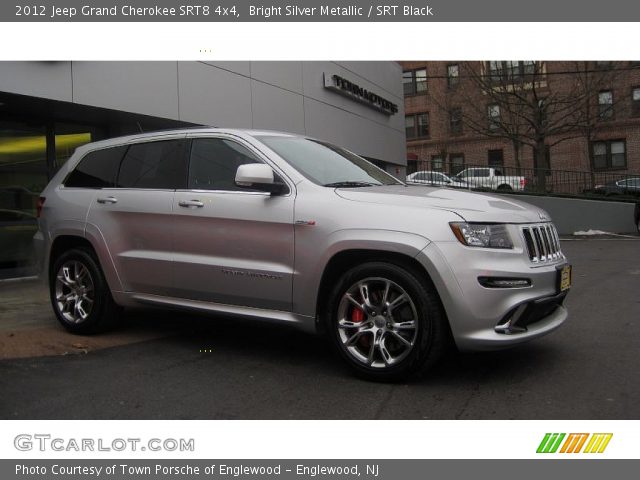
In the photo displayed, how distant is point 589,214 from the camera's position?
19.4 meters

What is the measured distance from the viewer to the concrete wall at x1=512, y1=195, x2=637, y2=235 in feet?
61.6

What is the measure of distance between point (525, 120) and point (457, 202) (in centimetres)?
2514

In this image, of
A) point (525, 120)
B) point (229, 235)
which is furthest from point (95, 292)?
point (525, 120)

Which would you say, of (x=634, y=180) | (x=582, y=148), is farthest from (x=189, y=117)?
(x=582, y=148)

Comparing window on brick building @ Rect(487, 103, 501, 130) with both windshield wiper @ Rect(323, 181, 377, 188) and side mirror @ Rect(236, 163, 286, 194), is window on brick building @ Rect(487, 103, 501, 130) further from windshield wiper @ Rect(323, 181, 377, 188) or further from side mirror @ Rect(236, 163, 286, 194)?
side mirror @ Rect(236, 163, 286, 194)

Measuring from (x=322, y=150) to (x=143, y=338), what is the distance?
7.89 feet

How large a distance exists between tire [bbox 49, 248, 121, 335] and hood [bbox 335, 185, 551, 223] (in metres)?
2.50

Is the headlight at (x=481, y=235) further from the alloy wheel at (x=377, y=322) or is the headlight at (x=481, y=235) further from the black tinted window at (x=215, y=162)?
the black tinted window at (x=215, y=162)

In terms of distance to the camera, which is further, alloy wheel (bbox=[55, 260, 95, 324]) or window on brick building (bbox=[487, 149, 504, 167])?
window on brick building (bbox=[487, 149, 504, 167])

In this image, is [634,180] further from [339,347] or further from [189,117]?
[339,347]

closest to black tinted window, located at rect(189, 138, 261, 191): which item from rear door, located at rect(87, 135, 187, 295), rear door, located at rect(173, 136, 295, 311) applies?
rear door, located at rect(173, 136, 295, 311)

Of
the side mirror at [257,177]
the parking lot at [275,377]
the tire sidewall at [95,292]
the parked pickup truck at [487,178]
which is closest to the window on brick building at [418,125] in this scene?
the parked pickup truck at [487,178]

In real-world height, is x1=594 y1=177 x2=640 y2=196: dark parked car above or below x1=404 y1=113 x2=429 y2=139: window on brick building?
below

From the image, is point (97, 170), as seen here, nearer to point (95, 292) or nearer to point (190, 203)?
point (95, 292)
